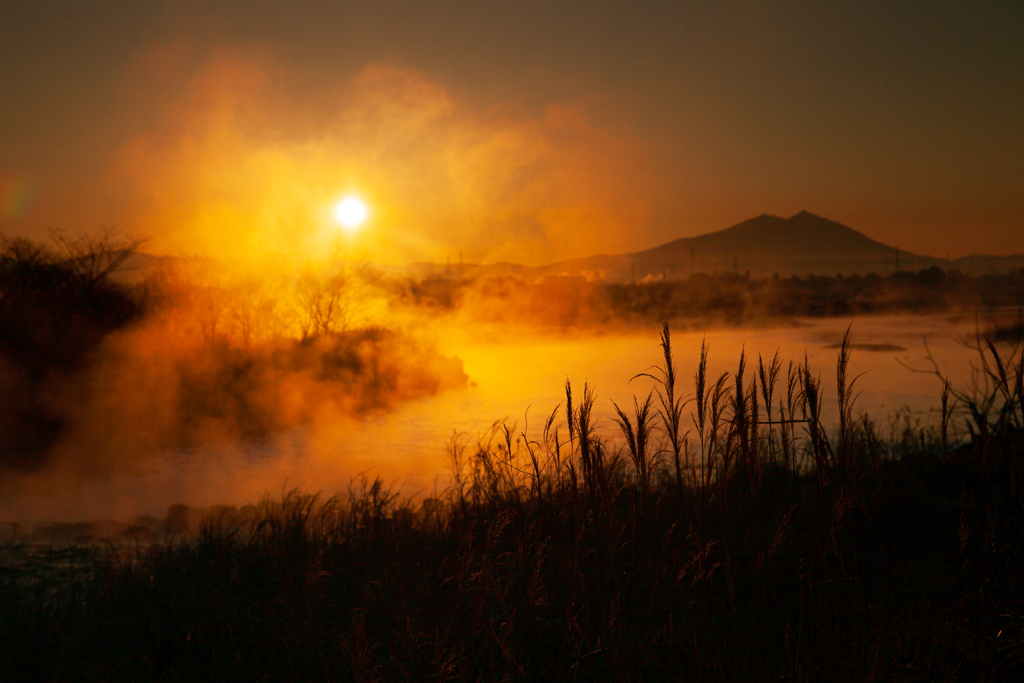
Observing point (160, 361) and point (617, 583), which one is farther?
point (160, 361)

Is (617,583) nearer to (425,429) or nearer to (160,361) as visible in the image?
(425,429)

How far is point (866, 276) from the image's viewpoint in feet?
62.3

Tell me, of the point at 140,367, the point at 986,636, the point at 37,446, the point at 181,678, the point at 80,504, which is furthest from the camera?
the point at 140,367

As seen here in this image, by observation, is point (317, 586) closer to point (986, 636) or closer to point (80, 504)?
point (986, 636)

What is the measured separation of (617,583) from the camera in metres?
1.92

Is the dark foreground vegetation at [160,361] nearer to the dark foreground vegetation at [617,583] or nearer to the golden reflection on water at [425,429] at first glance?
the golden reflection on water at [425,429]

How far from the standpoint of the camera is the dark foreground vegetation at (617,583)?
5.61ft

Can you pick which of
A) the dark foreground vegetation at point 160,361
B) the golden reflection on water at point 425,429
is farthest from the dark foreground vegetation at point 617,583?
the dark foreground vegetation at point 160,361

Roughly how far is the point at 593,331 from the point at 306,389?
19.3ft

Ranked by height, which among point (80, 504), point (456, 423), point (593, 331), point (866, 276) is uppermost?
point (866, 276)

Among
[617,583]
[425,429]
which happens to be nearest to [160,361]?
[425,429]

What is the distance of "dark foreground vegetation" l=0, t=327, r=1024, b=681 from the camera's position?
5.61ft

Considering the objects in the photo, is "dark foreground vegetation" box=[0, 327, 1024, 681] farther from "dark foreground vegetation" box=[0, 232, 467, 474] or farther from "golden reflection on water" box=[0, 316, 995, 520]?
"dark foreground vegetation" box=[0, 232, 467, 474]

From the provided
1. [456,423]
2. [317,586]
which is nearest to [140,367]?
[456,423]
